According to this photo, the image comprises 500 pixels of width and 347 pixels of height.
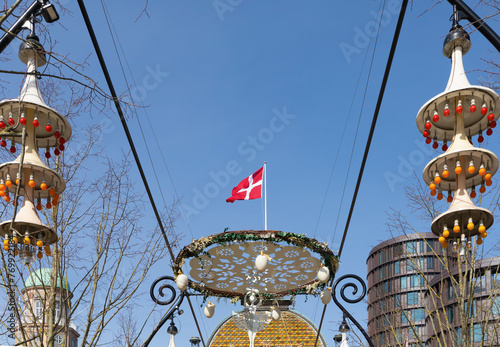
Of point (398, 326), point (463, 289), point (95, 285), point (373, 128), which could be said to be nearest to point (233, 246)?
point (95, 285)

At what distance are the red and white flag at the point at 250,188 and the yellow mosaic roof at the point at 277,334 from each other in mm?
21345

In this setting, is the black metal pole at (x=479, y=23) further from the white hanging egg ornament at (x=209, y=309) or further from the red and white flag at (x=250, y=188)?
the white hanging egg ornament at (x=209, y=309)

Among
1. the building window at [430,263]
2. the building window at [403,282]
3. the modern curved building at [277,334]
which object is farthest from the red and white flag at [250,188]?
the building window at [403,282]

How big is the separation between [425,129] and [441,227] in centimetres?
87

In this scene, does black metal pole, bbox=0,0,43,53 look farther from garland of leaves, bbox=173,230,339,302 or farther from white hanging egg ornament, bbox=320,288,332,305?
white hanging egg ornament, bbox=320,288,332,305

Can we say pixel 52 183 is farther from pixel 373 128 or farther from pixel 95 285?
pixel 95 285

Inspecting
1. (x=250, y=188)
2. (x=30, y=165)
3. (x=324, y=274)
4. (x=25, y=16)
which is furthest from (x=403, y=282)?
(x=25, y=16)

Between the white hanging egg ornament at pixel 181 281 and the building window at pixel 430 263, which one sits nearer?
the white hanging egg ornament at pixel 181 281

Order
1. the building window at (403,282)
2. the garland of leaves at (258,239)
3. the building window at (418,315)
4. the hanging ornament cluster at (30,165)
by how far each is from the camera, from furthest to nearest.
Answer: the building window at (403,282), the building window at (418,315), the garland of leaves at (258,239), the hanging ornament cluster at (30,165)

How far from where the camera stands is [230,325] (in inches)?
1441

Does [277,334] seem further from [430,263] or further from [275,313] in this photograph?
[430,263]

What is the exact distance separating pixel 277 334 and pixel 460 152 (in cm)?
3057

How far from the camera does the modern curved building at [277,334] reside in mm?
33438

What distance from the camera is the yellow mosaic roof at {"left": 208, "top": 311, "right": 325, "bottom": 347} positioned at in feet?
110
